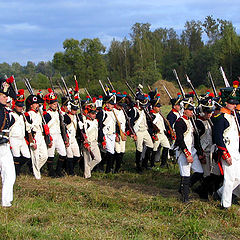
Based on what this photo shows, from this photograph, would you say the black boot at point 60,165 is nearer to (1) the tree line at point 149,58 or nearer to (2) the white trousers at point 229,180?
(2) the white trousers at point 229,180

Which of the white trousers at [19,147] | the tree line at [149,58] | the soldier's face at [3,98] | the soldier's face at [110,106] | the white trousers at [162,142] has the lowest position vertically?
the white trousers at [162,142]

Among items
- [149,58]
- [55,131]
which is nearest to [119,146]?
[55,131]

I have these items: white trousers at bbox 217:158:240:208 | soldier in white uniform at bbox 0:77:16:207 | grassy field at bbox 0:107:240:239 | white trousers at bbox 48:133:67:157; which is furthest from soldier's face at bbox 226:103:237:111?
Answer: white trousers at bbox 48:133:67:157

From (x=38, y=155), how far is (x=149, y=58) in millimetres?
53418

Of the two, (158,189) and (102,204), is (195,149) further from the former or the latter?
(102,204)

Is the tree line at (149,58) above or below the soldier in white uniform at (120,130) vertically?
above

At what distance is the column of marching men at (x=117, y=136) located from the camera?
6.97m

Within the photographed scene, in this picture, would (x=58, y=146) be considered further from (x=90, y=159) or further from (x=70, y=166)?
(x=90, y=159)

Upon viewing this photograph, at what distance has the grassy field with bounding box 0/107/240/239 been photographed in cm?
571

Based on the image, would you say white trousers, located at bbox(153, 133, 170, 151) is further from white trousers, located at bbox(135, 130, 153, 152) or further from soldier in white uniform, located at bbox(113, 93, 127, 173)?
soldier in white uniform, located at bbox(113, 93, 127, 173)

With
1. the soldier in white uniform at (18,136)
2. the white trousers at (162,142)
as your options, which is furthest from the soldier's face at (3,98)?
the white trousers at (162,142)

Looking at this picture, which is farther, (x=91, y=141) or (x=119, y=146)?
(x=119, y=146)

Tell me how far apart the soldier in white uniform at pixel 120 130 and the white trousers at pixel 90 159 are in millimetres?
605

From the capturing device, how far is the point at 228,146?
6.94 meters
